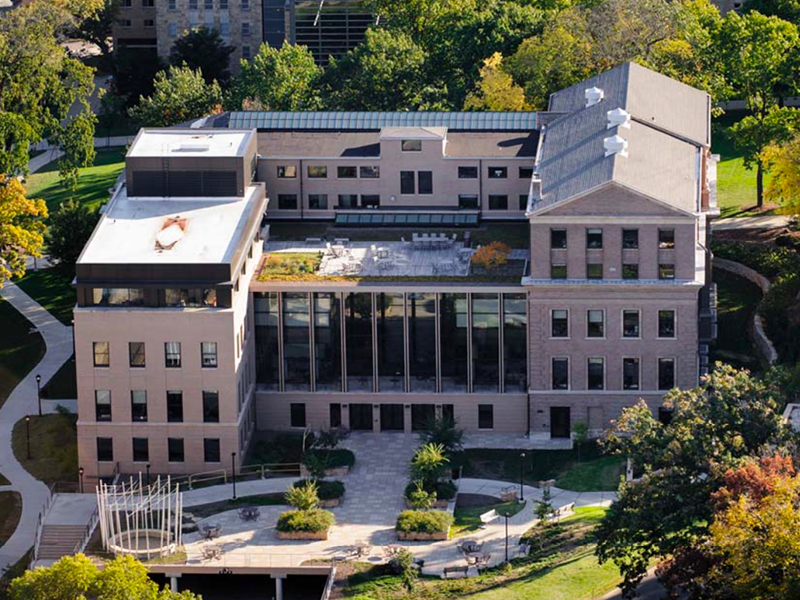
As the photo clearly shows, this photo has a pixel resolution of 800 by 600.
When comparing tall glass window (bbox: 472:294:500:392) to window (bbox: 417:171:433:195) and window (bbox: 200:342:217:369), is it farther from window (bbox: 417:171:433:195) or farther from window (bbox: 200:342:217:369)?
window (bbox: 200:342:217:369)

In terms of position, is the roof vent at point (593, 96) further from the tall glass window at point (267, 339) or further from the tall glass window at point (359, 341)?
the tall glass window at point (267, 339)

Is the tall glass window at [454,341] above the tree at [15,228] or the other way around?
the other way around

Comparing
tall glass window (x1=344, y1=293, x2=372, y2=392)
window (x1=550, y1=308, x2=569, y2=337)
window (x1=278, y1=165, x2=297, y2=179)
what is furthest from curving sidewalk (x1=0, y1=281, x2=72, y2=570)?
window (x1=550, y1=308, x2=569, y2=337)

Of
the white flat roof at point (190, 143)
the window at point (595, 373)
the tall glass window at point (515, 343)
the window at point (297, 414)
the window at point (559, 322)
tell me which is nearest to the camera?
the window at point (559, 322)

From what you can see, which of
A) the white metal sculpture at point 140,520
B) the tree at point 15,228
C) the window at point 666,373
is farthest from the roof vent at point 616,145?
the tree at point 15,228

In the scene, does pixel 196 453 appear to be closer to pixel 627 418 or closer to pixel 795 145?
pixel 627 418

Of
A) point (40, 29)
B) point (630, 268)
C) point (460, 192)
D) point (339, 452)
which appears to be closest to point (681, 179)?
point (630, 268)
